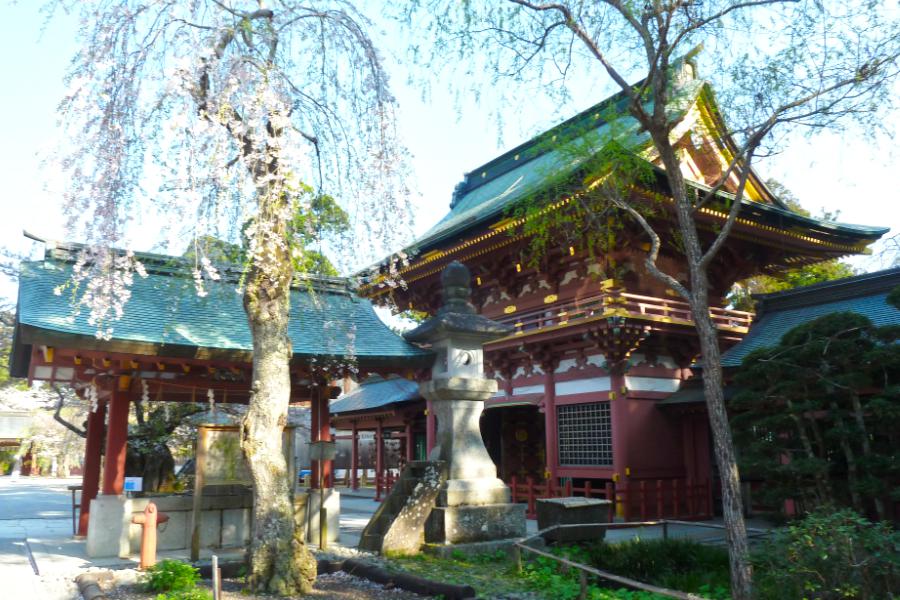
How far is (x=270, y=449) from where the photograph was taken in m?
7.19

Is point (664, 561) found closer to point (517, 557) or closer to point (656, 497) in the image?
point (517, 557)

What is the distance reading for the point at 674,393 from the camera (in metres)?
16.6

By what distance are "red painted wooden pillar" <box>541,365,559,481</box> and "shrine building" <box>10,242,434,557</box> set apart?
659cm

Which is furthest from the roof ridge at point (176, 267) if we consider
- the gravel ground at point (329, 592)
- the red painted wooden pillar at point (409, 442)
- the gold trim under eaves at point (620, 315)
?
the red painted wooden pillar at point (409, 442)

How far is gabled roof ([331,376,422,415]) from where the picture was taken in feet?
76.2

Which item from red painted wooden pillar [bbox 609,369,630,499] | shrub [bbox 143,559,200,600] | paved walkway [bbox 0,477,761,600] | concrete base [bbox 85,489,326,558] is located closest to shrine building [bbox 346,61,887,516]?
red painted wooden pillar [bbox 609,369,630,499]

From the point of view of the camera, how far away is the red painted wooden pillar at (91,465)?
11.3 metres

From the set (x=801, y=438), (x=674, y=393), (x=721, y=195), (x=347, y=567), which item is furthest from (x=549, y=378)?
(x=347, y=567)

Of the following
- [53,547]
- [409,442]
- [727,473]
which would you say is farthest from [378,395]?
[727,473]

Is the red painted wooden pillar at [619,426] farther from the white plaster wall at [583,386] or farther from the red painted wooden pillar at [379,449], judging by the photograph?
the red painted wooden pillar at [379,449]

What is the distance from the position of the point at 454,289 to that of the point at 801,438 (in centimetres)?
625

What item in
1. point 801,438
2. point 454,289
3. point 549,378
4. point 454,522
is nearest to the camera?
point 454,522

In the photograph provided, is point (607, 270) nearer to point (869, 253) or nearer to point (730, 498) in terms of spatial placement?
point (869, 253)

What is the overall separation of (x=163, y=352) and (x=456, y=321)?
409 centimetres
